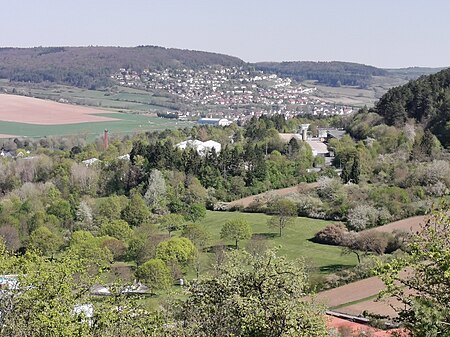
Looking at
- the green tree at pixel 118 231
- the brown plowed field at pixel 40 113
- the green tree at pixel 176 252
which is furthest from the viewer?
the brown plowed field at pixel 40 113

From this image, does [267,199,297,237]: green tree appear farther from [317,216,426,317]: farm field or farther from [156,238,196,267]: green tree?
[317,216,426,317]: farm field

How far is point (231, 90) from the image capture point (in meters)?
152

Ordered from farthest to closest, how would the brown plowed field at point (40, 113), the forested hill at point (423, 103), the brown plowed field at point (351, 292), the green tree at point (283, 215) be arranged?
the brown plowed field at point (40, 113) → the forested hill at point (423, 103) → the green tree at point (283, 215) → the brown plowed field at point (351, 292)

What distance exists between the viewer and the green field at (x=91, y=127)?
8725 cm

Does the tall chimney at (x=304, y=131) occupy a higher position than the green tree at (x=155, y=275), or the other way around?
the tall chimney at (x=304, y=131)

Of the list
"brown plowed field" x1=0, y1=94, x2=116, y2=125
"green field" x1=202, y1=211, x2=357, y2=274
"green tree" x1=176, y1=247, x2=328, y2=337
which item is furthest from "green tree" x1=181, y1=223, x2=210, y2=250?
"brown plowed field" x1=0, y1=94, x2=116, y2=125

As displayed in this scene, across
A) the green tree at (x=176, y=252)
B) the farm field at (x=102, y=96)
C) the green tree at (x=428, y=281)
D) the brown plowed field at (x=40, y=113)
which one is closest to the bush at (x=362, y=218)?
the green tree at (x=176, y=252)

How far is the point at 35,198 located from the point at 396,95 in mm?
36243

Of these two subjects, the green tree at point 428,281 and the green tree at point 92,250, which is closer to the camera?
the green tree at point 428,281

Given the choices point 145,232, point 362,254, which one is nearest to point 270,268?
point 362,254

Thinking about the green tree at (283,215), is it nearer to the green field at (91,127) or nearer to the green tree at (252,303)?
the green tree at (252,303)

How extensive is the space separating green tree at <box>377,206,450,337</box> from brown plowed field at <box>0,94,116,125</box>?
91076 millimetres

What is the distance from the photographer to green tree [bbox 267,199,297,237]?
120ft

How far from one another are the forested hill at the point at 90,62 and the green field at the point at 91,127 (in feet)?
167
